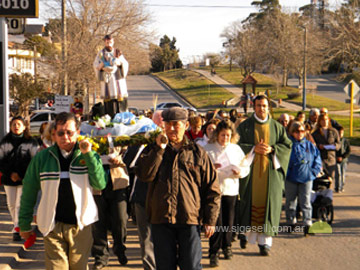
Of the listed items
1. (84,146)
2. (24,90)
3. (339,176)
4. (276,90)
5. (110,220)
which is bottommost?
(339,176)

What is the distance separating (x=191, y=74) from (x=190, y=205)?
84.2 metres

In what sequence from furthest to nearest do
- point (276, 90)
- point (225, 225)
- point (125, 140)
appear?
point (276, 90) < point (225, 225) < point (125, 140)

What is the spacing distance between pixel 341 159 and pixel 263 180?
4.64 meters

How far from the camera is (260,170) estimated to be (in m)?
7.11

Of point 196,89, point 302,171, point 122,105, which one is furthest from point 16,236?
point 196,89

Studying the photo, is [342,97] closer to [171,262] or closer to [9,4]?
[9,4]

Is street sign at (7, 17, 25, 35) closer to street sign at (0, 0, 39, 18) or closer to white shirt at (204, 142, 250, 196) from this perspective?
street sign at (0, 0, 39, 18)

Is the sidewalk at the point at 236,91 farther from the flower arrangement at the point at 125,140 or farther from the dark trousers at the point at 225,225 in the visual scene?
the flower arrangement at the point at 125,140

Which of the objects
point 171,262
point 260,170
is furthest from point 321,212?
point 171,262

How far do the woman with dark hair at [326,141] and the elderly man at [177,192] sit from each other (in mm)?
6232

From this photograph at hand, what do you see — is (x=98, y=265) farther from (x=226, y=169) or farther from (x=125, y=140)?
(x=226, y=169)

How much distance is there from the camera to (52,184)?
436 centimetres

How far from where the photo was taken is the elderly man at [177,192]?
4340mm

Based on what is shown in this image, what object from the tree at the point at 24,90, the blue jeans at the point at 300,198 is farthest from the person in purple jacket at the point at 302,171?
the tree at the point at 24,90
